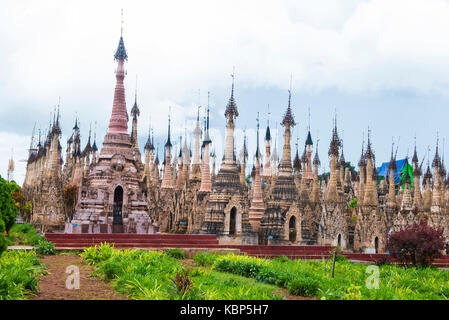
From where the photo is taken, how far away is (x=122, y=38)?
31844 mm

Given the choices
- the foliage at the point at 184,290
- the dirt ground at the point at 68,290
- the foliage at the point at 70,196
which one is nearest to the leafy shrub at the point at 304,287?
the foliage at the point at 184,290

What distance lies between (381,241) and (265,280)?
21.1 metres

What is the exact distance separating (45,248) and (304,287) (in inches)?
449

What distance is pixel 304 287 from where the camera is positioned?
11.5 meters

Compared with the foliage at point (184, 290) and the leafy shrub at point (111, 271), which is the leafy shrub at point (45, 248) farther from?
the foliage at point (184, 290)

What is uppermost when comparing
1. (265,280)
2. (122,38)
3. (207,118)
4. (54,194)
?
(122,38)

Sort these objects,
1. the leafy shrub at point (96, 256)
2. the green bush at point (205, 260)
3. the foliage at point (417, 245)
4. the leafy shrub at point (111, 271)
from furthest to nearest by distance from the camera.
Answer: the foliage at point (417, 245)
the green bush at point (205, 260)
the leafy shrub at point (96, 256)
the leafy shrub at point (111, 271)

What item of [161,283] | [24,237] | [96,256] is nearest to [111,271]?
[161,283]

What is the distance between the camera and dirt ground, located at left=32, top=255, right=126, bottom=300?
10406 millimetres

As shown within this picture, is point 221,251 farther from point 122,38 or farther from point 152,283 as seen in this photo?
point 122,38

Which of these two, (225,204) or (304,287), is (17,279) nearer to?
(304,287)

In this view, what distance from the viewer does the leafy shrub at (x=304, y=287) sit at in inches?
450

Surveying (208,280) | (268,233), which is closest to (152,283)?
(208,280)

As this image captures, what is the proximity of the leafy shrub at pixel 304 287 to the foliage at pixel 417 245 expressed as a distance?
8.79 metres
